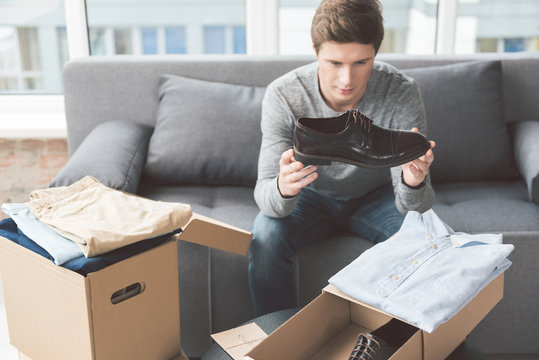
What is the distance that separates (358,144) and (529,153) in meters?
0.91

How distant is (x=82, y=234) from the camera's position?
3.54 feet

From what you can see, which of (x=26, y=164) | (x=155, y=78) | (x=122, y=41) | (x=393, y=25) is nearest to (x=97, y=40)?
(x=122, y=41)

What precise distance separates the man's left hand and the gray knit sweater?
0.08 m

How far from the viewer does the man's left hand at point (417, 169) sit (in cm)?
133

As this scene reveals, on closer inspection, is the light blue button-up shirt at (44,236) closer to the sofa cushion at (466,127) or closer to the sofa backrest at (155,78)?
the sofa backrest at (155,78)

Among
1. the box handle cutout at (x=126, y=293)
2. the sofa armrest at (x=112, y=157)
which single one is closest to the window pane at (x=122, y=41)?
the sofa armrest at (x=112, y=157)

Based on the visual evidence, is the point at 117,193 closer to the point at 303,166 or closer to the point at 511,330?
the point at 303,166

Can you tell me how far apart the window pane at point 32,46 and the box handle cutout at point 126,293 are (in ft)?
6.46

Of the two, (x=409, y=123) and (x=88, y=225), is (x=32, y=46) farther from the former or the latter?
(x=409, y=123)

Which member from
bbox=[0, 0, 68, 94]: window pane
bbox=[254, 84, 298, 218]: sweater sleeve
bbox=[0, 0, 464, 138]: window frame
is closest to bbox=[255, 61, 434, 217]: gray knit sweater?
bbox=[254, 84, 298, 218]: sweater sleeve

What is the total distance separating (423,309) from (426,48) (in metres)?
2.23

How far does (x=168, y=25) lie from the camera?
9.60 feet

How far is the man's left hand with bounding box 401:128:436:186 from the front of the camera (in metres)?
1.33

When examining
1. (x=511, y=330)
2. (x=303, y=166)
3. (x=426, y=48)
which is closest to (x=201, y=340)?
(x=303, y=166)
